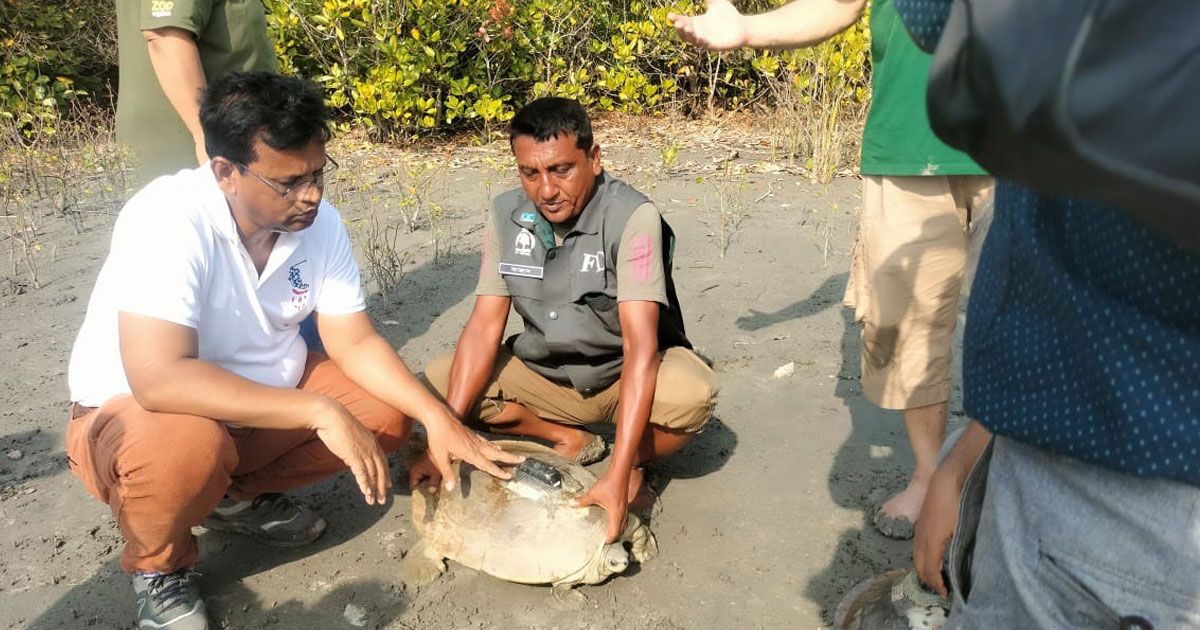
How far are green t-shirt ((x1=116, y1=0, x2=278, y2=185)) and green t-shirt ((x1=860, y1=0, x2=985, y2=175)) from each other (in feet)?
7.31

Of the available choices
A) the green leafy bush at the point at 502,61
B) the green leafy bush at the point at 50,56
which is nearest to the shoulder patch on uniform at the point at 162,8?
the green leafy bush at the point at 502,61

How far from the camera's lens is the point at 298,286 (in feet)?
9.72

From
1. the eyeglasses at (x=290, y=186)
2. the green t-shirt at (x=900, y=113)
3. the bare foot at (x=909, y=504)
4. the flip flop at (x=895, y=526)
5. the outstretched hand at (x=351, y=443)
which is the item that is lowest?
the flip flop at (x=895, y=526)

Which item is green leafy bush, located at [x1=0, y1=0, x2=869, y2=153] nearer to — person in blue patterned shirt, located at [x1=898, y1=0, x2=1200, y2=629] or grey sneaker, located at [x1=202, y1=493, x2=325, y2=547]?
grey sneaker, located at [x1=202, y1=493, x2=325, y2=547]

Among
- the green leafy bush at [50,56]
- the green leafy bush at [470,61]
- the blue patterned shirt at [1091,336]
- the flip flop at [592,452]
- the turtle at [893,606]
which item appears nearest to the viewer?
the blue patterned shirt at [1091,336]

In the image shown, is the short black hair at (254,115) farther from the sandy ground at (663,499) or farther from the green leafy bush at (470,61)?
the green leafy bush at (470,61)

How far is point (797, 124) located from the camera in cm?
686

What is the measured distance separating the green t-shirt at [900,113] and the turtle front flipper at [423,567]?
174 cm

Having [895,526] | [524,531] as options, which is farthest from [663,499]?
[895,526]

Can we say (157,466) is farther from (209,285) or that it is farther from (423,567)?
(423,567)

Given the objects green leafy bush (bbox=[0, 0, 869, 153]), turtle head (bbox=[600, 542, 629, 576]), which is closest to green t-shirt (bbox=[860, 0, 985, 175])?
turtle head (bbox=[600, 542, 629, 576])

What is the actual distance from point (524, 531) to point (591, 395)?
688mm

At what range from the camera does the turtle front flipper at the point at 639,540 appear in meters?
2.83

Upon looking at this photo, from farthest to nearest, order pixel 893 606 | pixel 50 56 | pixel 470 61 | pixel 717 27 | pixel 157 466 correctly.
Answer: pixel 50 56 → pixel 470 61 → pixel 157 466 → pixel 717 27 → pixel 893 606
